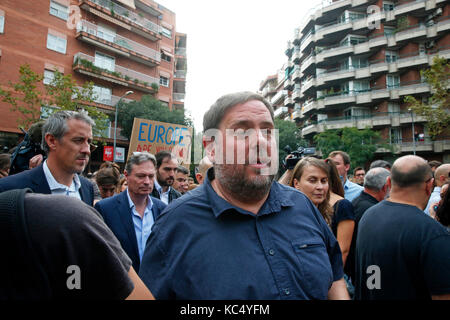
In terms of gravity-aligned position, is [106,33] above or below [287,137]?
above

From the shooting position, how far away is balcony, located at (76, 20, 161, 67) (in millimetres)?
22859

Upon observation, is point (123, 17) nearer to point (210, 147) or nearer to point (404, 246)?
point (210, 147)

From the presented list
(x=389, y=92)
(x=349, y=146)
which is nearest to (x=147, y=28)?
(x=349, y=146)

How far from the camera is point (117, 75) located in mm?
24891

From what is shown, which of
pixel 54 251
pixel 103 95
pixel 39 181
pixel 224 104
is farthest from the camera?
pixel 103 95

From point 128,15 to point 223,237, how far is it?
2904 cm

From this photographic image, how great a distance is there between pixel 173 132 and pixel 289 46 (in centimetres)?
4680

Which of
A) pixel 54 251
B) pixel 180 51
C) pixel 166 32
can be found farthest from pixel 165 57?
pixel 54 251

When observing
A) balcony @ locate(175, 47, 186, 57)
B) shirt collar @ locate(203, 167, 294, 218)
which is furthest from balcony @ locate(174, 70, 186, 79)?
shirt collar @ locate(203, 167, 294, 218)

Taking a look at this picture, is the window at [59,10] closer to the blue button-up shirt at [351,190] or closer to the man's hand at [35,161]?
the man's hand at [35,161]

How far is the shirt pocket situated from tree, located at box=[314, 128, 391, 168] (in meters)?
30.3

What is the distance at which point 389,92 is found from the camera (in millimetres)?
32219

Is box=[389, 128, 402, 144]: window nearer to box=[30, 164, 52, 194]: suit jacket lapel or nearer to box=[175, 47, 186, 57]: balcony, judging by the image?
box=[175, 47, 186, 57]: balcony
